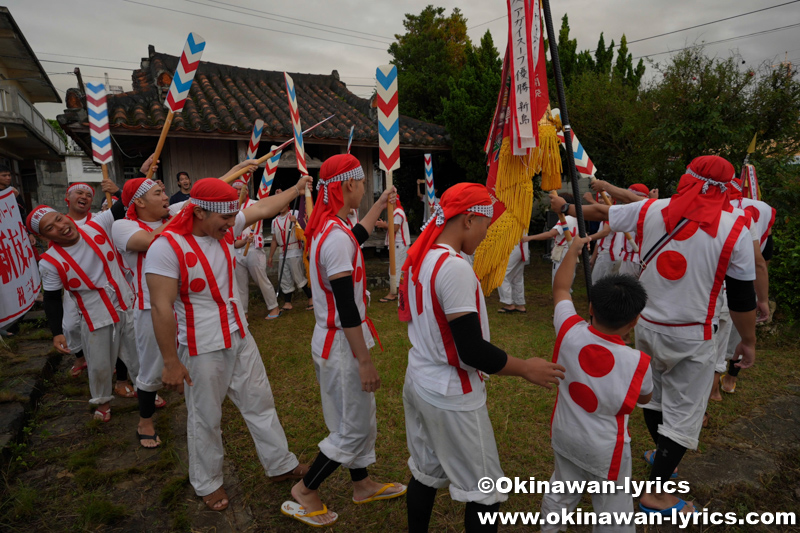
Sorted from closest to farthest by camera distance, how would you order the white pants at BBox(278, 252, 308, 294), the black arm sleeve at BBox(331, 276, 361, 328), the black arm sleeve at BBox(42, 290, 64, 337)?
the black arm sleeve at BBox(331, 276, 361, 328)
the black arm sleeve at BBox(42, 290, 64, 337)
the white pants at BBox(278, 252, 308, 294)

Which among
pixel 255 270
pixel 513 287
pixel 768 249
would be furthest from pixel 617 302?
pixel 255 270

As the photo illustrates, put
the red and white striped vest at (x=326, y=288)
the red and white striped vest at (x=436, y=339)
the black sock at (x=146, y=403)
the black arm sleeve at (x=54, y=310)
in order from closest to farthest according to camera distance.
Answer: the red and white striped vest at (x=436, y=339), the red and white striped vest at (x=326, y=288), the black sock at (x=146, y=403), the black arm sleeve at (x=54, y=310)

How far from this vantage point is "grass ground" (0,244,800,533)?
112 inches

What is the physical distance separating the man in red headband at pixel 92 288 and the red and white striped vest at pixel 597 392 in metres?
3.89

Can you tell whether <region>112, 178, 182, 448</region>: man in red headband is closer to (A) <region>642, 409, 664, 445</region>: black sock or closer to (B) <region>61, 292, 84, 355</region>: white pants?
(B) <region>61, 292, 84, 355</region>: white pants

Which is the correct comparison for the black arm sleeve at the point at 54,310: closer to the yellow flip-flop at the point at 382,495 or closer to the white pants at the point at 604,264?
the yellow flip-flop at the point at 382,495

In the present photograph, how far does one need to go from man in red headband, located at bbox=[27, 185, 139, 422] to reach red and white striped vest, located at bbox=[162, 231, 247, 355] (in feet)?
6.02

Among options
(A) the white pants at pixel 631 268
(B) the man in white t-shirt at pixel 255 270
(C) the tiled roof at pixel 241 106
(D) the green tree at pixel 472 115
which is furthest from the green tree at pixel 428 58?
(A) the white pants at pixel 631 268

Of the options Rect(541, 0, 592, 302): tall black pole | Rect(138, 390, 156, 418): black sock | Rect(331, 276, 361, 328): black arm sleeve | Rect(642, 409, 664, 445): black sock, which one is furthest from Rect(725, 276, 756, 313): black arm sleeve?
Rect(138, 390, 156, 418): black sock

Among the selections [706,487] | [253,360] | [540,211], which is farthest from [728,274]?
[540,211]

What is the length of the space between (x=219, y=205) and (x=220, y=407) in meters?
1.24

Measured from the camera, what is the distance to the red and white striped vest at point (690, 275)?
2.61 m

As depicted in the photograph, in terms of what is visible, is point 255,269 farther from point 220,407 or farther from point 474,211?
point 474,211

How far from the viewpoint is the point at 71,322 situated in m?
4.23
